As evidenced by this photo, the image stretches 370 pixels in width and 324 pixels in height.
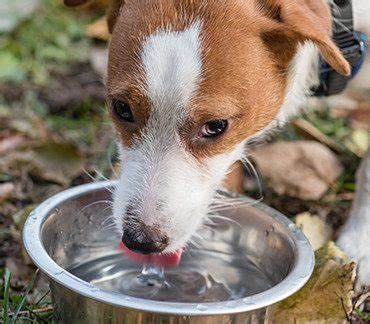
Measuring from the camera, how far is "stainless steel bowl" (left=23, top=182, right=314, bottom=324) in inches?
69.7

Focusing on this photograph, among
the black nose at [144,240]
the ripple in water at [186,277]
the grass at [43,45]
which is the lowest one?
the grass at [43,45]

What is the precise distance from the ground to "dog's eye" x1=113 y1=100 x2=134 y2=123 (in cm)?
35

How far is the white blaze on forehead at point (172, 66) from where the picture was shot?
210cm

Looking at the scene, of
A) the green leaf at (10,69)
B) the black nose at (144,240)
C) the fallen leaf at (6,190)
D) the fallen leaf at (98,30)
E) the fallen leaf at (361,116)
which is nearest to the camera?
the black nose at (144,240)

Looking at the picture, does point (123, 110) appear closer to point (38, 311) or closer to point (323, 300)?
point (38, 311)

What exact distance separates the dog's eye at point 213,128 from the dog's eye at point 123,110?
0.20 meters

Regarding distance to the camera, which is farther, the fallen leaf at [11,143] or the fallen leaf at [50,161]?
the fallen leaf at [11,143]

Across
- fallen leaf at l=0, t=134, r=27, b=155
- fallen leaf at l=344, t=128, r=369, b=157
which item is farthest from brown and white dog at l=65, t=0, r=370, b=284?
fallen leaf at l=344, t=128, r=369, b=157

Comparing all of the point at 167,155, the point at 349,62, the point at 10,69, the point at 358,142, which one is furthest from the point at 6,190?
the point at 358,142

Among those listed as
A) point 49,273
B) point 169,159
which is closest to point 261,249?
point 169,159

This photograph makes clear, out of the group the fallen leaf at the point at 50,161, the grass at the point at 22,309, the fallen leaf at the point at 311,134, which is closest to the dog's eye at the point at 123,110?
the grass at the point at 22,309

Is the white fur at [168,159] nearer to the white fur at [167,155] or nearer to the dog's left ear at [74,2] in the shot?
the white fur at [167,155]

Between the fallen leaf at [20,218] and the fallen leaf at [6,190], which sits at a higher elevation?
the fallen leaf at [20,218]

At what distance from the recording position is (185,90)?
2.11 meters
